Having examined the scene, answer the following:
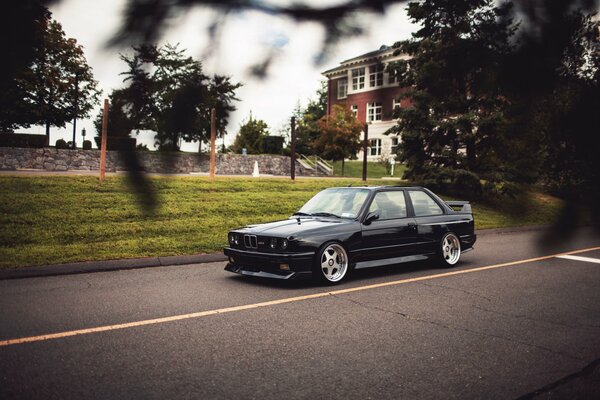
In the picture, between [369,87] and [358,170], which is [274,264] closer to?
[369,87]

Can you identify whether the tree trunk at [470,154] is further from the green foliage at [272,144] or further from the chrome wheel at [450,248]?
the chrome wheel at [450,248]

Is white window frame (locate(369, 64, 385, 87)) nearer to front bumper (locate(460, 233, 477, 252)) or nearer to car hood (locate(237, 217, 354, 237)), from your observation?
car hood (locate(237, 217, 354, 237))

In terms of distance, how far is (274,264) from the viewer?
618 centimetres

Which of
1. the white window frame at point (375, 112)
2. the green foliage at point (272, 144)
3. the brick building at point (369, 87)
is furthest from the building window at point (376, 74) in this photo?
the green foliage at point (272, 144)

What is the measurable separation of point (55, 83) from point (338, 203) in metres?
6.33

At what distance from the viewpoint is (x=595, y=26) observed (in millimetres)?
1351

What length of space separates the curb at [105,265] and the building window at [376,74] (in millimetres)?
6682

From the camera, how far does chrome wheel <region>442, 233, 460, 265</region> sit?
7.95 m

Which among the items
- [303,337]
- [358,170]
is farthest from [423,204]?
[358,170]

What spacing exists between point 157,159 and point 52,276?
6.44 metres

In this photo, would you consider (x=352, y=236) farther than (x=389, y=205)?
No

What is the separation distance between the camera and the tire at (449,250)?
7.89 meters

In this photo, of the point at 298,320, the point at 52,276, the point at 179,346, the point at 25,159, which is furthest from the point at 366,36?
the point at 52,276

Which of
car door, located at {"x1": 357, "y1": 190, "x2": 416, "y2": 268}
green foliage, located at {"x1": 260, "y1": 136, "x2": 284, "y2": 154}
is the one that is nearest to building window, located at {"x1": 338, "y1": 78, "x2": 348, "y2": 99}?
green foliage, located at {"x1": 260, "y1": 136, "x2": 284, "y2": 154}
